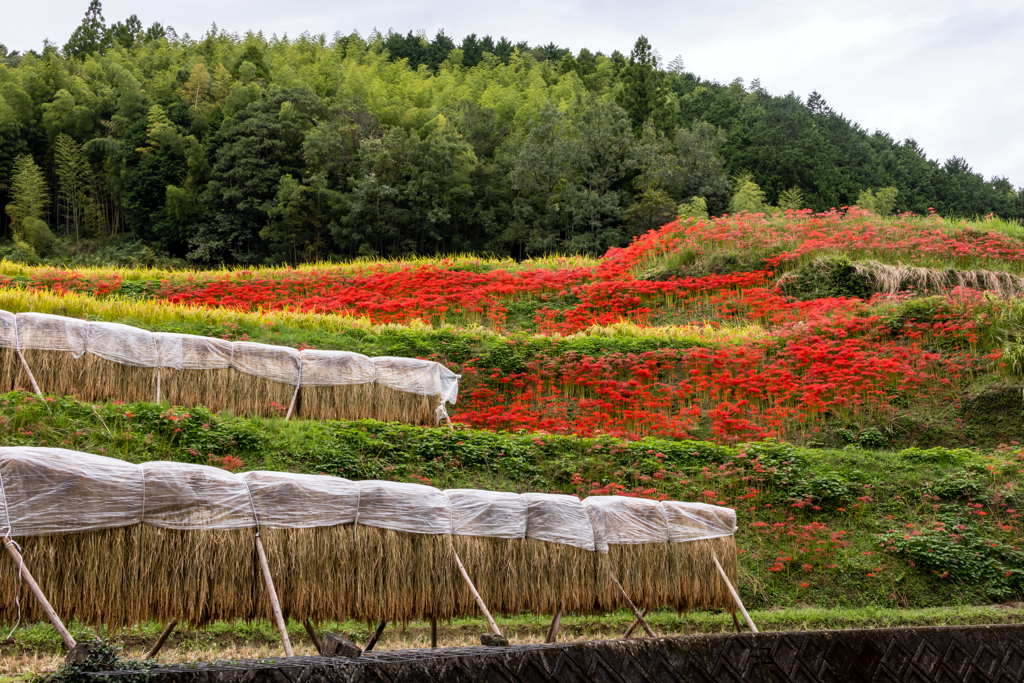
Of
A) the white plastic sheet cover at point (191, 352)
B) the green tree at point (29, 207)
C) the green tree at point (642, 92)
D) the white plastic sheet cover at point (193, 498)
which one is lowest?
the white plastic sheet cover at point (193, 498)

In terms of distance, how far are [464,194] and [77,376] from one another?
25645 mm

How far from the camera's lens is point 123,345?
941 centimetres

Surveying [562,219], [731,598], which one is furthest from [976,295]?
[562,219]

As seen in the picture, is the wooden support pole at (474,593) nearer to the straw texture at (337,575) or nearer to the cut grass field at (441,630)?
the straw texture at (337,575)

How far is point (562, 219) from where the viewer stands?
3406 cm

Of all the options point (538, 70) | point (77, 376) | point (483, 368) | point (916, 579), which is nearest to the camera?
point (916, 579)

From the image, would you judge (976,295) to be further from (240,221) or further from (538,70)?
(538,70)

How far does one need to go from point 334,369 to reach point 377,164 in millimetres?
23492

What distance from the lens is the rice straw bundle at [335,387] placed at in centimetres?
1047

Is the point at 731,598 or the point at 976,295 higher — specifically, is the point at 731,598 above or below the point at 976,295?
below

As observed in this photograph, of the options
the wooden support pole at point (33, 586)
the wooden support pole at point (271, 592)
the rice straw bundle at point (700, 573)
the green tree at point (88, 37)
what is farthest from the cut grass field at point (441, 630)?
the green tree at point (88, 37)

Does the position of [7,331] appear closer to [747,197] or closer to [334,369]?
[334,369]

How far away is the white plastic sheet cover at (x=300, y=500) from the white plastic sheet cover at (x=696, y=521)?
2807mm

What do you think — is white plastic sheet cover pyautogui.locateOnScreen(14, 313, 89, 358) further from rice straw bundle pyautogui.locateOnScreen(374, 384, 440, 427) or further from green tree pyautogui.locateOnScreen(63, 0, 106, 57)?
green tree pyautogui.locateOnScreen(63, 0, 106, 57)
